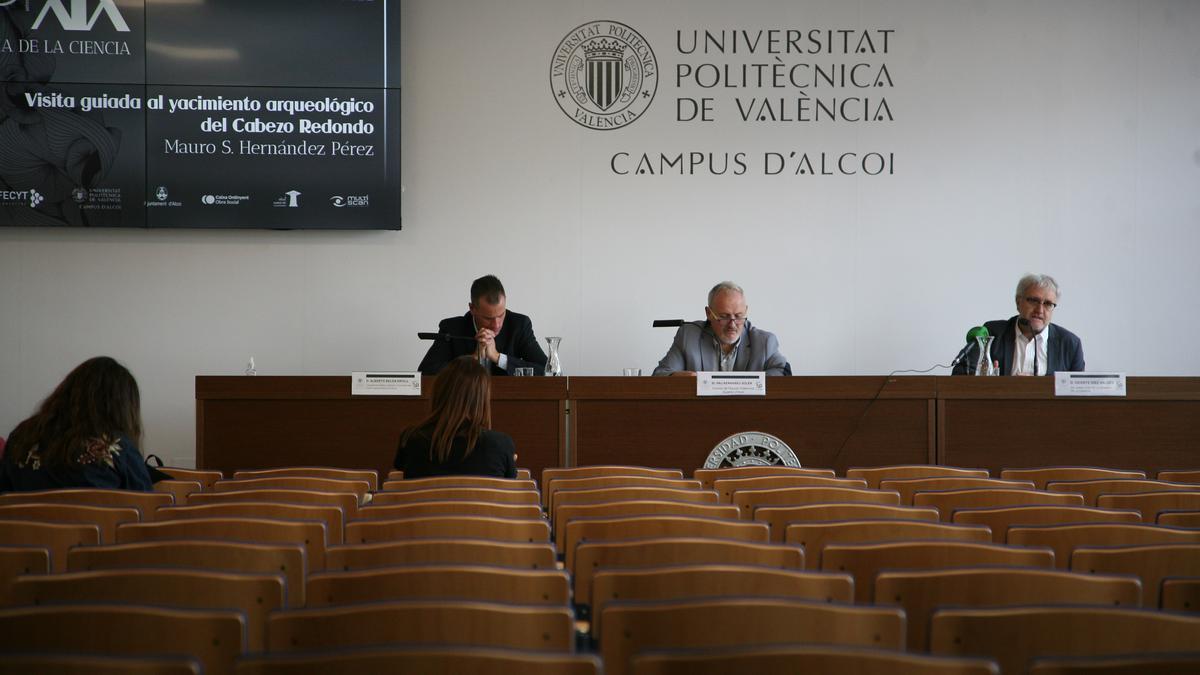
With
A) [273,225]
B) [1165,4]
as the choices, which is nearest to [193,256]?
[273,225]

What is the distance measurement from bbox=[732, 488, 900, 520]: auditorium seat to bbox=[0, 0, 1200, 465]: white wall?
13.5 ft

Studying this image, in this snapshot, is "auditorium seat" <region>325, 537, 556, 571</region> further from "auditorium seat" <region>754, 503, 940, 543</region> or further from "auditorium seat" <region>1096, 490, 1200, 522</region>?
"auditorium seat" <region>1096, 490, 1200, 522</region>

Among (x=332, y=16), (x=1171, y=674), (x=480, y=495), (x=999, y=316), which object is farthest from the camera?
(x=999, y=316)

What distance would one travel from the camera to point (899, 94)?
24.6ft

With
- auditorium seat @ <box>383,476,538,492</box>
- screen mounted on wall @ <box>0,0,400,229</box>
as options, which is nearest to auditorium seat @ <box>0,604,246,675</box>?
auditorium seat @ <box>383,476,538,492</box>

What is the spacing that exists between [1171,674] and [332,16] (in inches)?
276

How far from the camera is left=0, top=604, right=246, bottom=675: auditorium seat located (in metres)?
1.49

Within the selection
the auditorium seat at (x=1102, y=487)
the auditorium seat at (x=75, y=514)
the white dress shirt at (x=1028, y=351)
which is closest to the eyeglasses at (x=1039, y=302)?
the white dress shirt at (x=1028, y=351)

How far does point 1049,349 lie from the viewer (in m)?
6.00

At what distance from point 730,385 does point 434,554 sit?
3.28 metres

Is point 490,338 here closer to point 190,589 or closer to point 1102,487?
point 1102,487

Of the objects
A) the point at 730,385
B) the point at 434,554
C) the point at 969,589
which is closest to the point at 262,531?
the point at 434,554

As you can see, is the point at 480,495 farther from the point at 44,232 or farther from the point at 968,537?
the point at 44,232

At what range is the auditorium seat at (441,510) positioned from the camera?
272 centimetres
